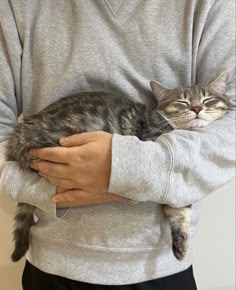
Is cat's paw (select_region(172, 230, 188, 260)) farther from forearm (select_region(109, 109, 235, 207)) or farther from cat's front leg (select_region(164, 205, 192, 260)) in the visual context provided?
forearm (select_region(109, 109, 235, 207))

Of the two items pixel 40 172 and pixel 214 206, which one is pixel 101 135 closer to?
pixel 40 172

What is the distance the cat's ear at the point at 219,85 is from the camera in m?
0.94

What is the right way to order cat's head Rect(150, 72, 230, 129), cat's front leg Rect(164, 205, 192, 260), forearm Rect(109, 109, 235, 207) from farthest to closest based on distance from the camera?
cat's head Rect(150, 72, 230, 129)
cat's front leg Rect(164, 205, 192, 260)
forearm Rect(109, 109, 235, 207)

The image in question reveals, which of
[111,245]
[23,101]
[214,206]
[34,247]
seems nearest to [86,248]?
[111,245]

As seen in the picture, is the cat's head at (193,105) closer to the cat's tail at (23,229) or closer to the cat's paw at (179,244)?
the cat's paw at (179,244)

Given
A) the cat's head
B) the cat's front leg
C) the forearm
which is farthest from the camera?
the cat's head

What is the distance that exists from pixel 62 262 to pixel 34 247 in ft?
0.34

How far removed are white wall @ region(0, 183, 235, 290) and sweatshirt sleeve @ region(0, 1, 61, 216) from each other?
447 mm

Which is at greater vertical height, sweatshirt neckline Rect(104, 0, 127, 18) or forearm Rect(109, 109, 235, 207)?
sweatshirt neckline Rect(104, 0, 127, 18)

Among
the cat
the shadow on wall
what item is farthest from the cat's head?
the shadow on wall

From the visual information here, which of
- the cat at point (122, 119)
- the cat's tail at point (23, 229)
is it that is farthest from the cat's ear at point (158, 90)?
the cat's tail at point (23, 229)

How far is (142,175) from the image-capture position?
0.80m

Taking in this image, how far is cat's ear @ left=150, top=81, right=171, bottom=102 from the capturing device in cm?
97

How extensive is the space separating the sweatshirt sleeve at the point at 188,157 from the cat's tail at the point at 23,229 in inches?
12.6
